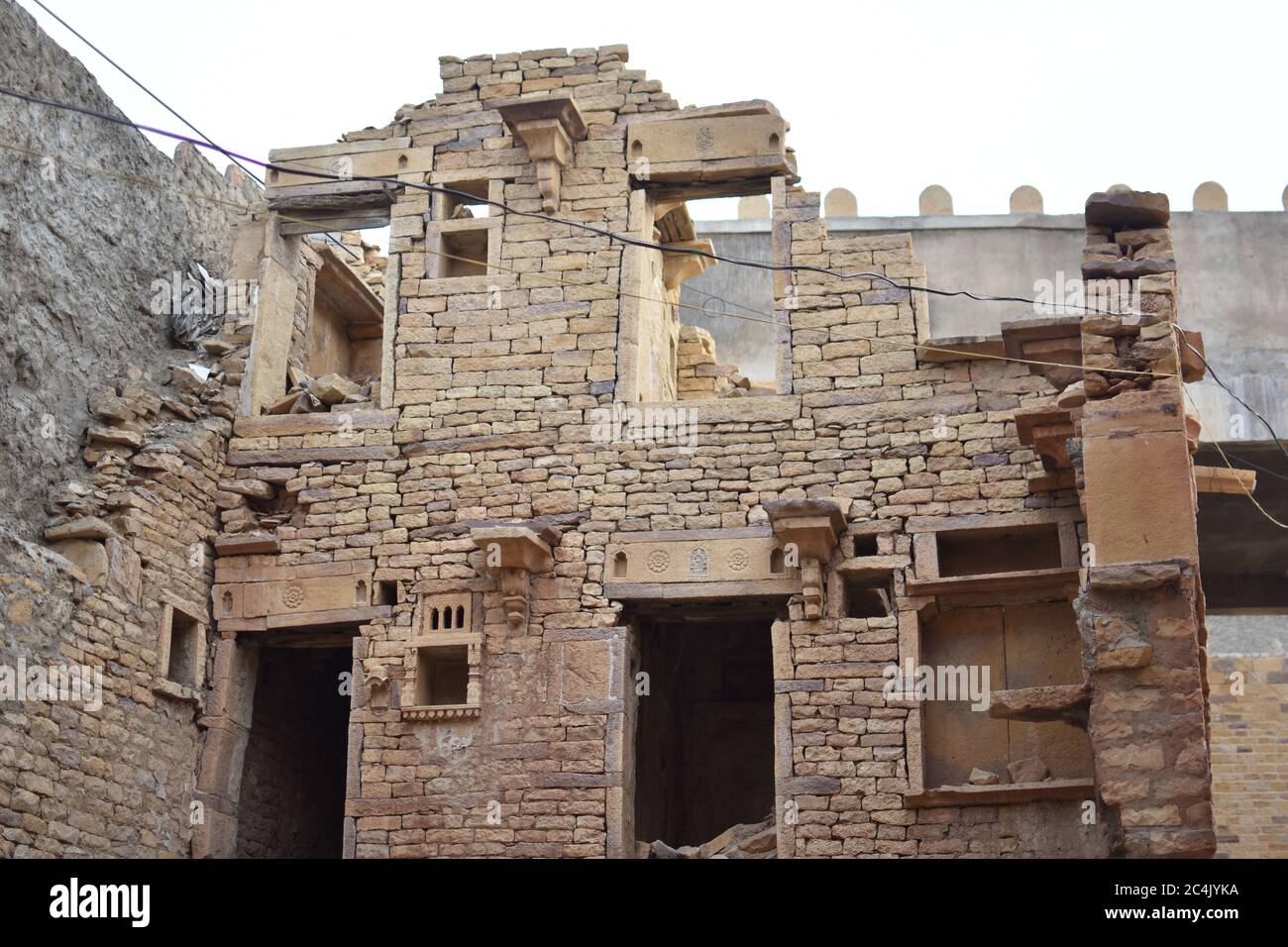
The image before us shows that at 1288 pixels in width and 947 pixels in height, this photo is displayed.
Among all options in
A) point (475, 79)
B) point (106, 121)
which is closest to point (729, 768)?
point (475, 79)

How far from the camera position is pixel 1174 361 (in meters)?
10.7

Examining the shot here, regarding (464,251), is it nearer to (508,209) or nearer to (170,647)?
(508,209)

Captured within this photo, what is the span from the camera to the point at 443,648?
13.3 metres

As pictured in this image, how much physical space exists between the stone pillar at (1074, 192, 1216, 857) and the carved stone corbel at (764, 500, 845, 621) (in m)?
2.07

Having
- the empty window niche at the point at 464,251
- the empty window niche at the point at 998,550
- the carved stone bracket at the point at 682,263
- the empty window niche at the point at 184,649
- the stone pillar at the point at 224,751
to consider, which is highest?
the carved stone bracket at the point at 682,263

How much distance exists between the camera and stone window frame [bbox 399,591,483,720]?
1305cm

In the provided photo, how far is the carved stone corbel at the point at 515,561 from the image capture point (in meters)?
13.0

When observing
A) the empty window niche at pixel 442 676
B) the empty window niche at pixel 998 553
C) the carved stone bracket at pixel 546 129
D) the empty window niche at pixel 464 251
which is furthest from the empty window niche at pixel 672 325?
the empty window niche at pixel 442 676

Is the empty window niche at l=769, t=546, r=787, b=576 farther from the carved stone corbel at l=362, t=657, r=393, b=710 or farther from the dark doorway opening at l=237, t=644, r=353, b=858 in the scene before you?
the dark doorway opening at l=237, t=644, r=353, b=858

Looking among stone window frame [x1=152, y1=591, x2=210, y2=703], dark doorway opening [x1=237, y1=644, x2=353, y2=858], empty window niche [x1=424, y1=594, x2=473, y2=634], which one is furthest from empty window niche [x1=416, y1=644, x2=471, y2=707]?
stone window frame [x1=152, y1=591, x2=210, y2=703]

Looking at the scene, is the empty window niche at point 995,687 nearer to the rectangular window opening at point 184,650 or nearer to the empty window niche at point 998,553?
the empty window niche at point 998,553

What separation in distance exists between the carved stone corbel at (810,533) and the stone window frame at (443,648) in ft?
7.73

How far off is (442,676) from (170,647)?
6.65 ft
